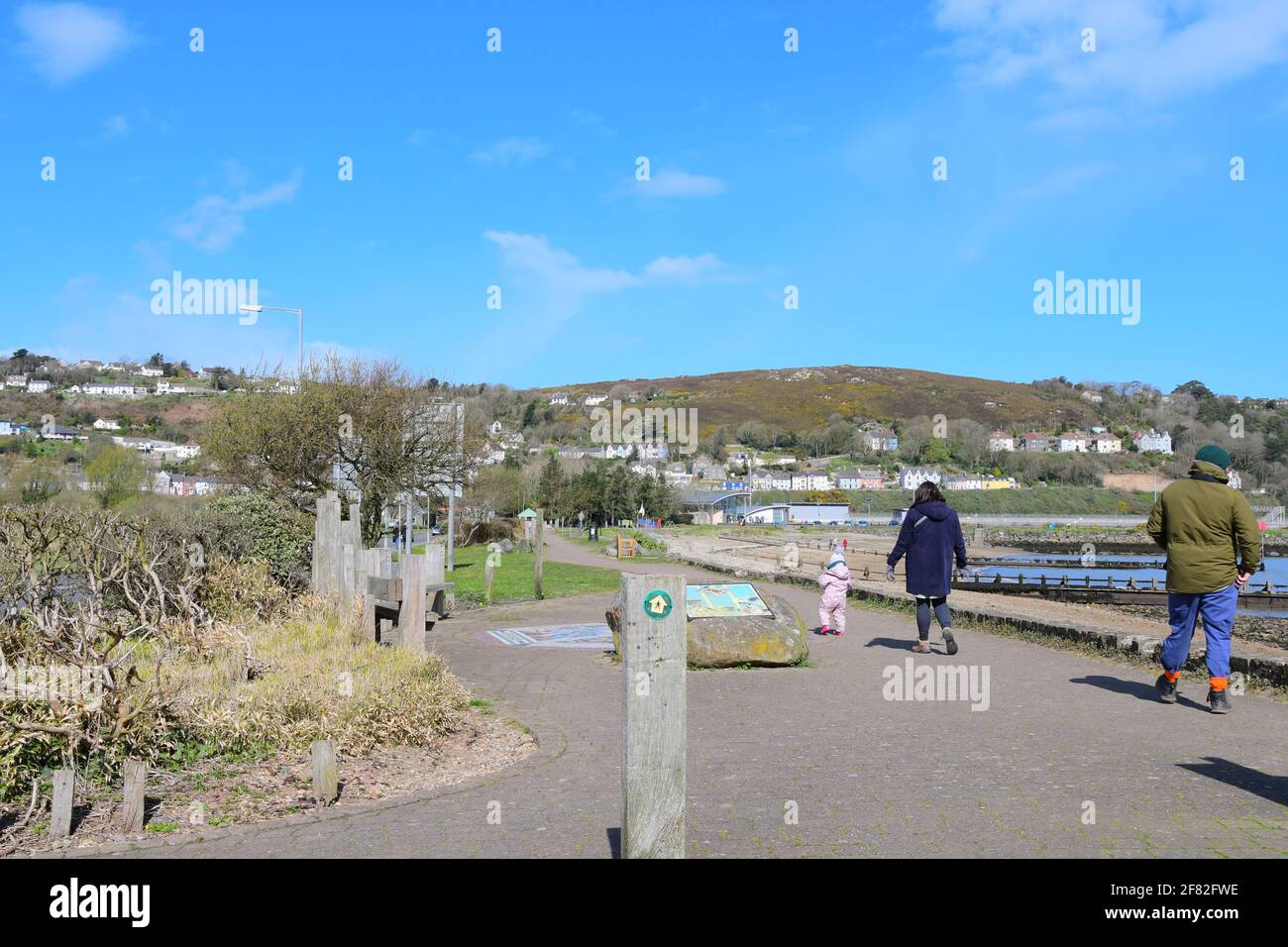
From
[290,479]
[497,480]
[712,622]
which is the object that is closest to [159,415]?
[497,480]

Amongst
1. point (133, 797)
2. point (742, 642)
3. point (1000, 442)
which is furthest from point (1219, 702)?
point (1000, 442)

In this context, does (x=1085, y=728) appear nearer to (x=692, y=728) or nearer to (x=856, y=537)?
(x=692, y=728)

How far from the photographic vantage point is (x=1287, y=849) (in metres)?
4.45

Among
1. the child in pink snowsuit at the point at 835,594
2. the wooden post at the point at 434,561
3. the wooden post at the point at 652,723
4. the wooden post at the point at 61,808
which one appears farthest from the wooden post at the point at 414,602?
the wooden post at the point at 652,723

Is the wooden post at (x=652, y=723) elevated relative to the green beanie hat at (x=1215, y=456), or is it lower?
lower

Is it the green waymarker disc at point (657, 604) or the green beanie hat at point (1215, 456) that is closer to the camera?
the green waymarker disc at point (657, 604)

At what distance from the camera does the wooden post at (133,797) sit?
16.5 ft

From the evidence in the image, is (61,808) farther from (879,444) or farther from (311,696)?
(879,444)

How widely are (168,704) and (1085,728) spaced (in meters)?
6.51

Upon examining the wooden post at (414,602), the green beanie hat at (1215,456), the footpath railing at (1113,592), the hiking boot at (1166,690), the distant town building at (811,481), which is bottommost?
the footpath railing at (1113,592)

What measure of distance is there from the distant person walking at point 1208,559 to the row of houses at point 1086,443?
17718cm

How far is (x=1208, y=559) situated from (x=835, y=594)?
19.9 feet

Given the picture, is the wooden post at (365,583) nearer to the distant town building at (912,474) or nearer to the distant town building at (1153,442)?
the distant town building at (912,474)

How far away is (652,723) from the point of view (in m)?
3.96
